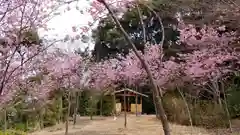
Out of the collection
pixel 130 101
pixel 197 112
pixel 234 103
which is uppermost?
pixel 130 101

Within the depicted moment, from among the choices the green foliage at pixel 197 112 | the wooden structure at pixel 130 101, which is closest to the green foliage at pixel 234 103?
the green foliage at pixel 197 112

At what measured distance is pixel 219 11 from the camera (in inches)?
258

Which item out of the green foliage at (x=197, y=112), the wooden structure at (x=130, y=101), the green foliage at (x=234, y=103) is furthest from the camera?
the wooden structure at (x=130, y=101)

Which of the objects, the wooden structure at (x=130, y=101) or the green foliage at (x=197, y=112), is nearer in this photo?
the green foliage at (x=197, y=112)

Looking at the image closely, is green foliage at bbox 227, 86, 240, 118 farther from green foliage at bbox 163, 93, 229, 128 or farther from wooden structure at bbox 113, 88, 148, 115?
wooden structure at bbox 113, 88, 148, 115

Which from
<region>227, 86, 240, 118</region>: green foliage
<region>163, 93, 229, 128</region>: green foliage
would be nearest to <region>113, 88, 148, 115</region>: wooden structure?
<region>163, 93, 229, 128</region>: green foliage

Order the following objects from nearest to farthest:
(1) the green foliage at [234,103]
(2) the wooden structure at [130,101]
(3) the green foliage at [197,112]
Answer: (3) the green foliage at [197,112] < (1) the green foliage at [234,103] < (2) the wooden structure at [130,101]

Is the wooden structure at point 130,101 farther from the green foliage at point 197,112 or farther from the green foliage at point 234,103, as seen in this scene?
the green foliage at point 234,103

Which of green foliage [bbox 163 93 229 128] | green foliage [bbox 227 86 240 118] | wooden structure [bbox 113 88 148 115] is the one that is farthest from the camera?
wooden structure [bbox 113 88 148 115]

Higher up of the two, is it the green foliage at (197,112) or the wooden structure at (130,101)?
the wooden structure at (130,101)

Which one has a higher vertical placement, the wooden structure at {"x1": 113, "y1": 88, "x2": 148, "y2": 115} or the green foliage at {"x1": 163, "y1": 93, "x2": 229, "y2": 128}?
the wooden structure at {"x1": 113, "y1": 88, "x2": 148, "y2": 115}

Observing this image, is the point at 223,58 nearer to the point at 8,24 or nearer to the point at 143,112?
the point at 8,24

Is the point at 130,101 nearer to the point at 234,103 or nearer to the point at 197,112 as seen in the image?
the point at 197,112

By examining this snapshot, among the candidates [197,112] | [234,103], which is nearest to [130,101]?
[197,112]
